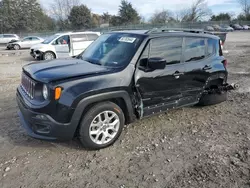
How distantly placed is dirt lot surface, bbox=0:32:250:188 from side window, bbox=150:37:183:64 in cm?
130

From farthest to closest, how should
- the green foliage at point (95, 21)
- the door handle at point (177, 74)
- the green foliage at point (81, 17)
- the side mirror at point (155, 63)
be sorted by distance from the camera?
the green foliage at point (95, 21) → the green foliage at point (81, 17) → the door handle at point (177, 74) → the side mirror at point (155, 63)

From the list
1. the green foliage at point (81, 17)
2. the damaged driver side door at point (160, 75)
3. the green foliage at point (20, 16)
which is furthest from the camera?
the green foliage at point (81, 17)

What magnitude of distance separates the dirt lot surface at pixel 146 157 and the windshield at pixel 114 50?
1337 mm

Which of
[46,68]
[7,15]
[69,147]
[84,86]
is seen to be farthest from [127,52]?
[7,15]

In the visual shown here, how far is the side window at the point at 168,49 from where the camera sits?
12.9ft

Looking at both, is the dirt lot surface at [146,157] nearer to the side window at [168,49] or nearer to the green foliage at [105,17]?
the side window at [168,49]

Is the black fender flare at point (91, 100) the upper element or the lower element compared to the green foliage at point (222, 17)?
lower

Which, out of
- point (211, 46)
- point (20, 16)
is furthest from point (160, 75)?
point (20, 16)

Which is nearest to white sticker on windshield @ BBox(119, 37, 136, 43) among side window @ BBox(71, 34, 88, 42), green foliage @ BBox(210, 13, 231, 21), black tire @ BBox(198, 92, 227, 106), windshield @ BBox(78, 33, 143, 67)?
windshield @ BBox(78, 33, 143, 67)

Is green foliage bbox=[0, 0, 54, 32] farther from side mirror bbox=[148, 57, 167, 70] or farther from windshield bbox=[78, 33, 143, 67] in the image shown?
side mirror bbox=[148, 57, 167, 70]

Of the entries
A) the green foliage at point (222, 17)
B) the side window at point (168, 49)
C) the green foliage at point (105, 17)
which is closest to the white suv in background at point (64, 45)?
the side window at point (168, 49)

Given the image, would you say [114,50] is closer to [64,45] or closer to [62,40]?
[64,45]

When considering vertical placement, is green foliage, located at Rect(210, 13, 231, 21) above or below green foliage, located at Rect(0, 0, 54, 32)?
above

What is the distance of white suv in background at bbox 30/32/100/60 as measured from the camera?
12734 millimetres
